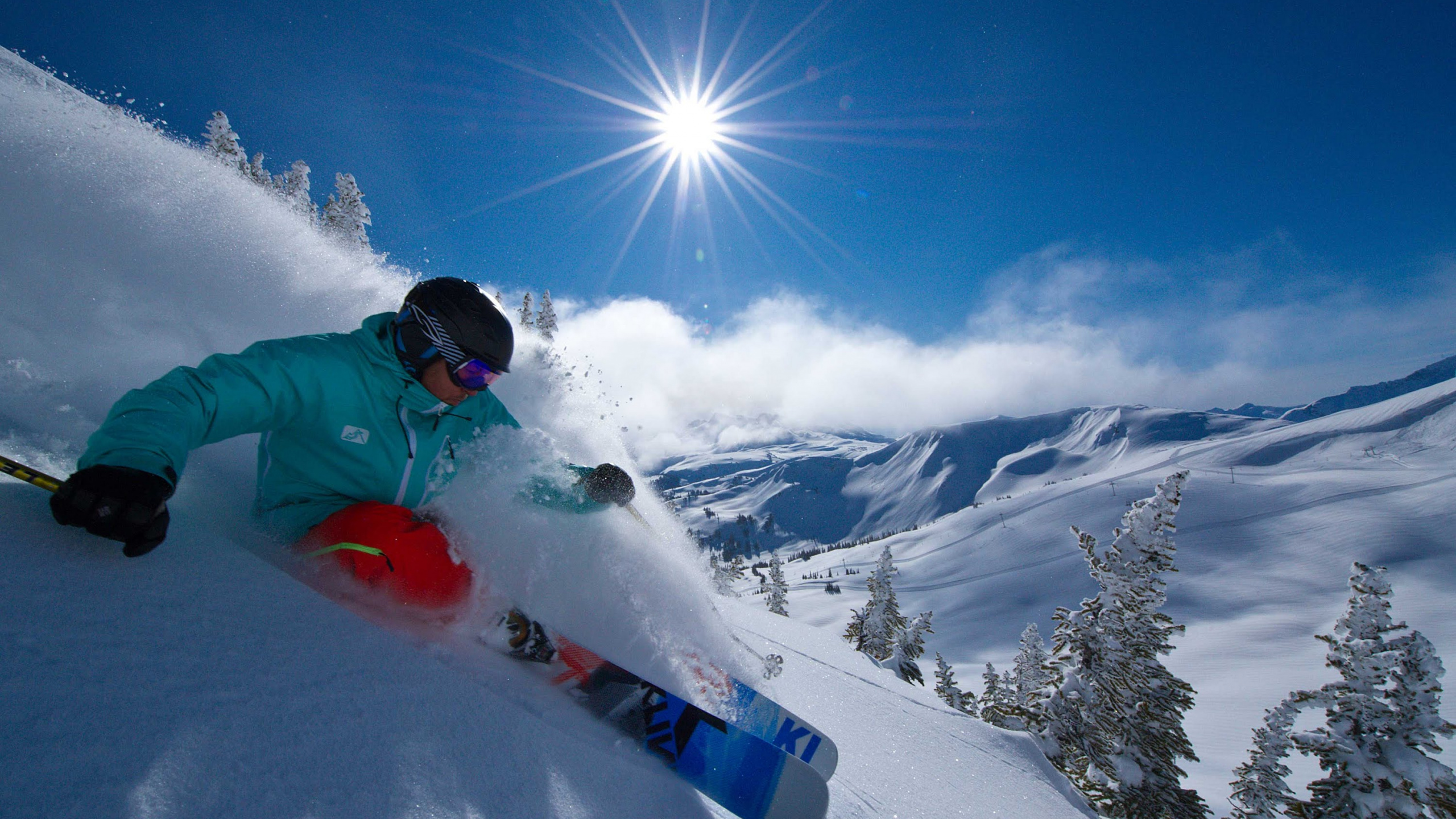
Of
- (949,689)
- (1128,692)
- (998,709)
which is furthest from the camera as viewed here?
(949,689)

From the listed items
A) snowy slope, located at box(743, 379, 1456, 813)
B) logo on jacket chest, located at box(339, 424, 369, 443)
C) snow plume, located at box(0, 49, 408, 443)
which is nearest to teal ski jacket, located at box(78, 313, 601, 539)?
logo on jacket chest, located at box(339, 424, 369, 443)

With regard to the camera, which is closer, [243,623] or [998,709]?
[243,623]

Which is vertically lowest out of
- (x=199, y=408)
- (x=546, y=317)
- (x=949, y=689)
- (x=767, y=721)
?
(x=949, y=689)

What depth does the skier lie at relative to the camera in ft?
7.51

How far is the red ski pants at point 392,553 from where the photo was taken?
2469mm

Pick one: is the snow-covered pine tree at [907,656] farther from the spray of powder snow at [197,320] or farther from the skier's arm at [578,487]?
the skier's arm at [578,487]

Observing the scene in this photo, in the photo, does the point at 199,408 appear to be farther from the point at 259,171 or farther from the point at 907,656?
the point at 259,171

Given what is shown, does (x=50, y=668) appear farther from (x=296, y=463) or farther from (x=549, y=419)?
(x=549, y=419)

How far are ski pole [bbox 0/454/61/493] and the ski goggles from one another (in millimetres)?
1390

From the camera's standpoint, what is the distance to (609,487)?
3.78 meters

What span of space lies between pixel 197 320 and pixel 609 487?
14.3 feet

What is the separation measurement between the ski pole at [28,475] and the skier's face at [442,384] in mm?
1278

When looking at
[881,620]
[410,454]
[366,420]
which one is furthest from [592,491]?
[881,620]

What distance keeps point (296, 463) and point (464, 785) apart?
1.97 metres
